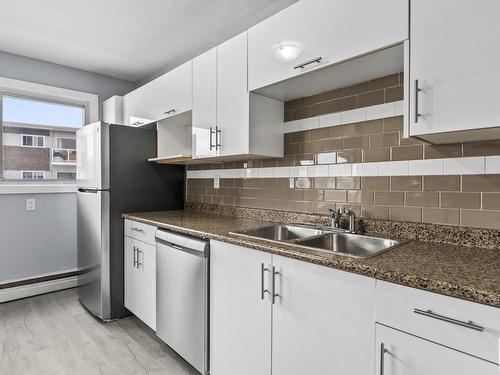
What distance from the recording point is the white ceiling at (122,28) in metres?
2.18

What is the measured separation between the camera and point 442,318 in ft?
2.85

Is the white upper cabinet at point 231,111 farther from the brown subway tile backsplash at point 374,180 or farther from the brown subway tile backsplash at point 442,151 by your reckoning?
the brown subway tile backsplash at point 442,151

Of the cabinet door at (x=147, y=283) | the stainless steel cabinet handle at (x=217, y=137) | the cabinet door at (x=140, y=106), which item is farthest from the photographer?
the cabinet door at (x=140, y=106)

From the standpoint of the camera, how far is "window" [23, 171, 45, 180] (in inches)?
123

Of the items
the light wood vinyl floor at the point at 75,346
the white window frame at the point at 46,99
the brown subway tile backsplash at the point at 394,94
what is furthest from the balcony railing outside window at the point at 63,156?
the brown subway tile backsplash at the point at 394,94

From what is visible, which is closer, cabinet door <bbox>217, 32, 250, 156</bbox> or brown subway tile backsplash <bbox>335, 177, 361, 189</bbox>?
brown subway tile backsplash <bbox>335, 177, 361, 189</bbox>

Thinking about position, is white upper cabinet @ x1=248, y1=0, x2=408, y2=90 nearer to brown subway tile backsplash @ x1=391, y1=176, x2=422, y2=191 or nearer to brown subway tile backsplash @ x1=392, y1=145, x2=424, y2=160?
brown subway tile backsplash @ x1=392, y1=145, x2=424, y2=160

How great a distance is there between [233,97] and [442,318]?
162 centimetres

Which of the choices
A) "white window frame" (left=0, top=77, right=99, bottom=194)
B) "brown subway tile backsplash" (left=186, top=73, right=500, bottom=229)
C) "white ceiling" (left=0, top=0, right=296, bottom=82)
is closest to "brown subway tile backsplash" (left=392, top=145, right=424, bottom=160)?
"brown subway tile backsplash" (left=186, top=73, right=500, bottom=229)

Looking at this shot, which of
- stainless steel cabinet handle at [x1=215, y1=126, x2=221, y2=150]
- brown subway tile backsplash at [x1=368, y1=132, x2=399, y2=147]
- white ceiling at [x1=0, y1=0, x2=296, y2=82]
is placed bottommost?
brown subway tile backsplash at [x1=368, y1=132, x2=399, y2=147]

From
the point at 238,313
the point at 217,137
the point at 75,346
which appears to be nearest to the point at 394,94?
the point at 217,137

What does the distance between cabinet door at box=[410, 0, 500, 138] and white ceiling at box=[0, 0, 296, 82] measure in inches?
49.7

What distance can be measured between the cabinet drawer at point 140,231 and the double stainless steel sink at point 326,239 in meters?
0.85

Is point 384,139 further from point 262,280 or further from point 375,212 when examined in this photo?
point 262,280
